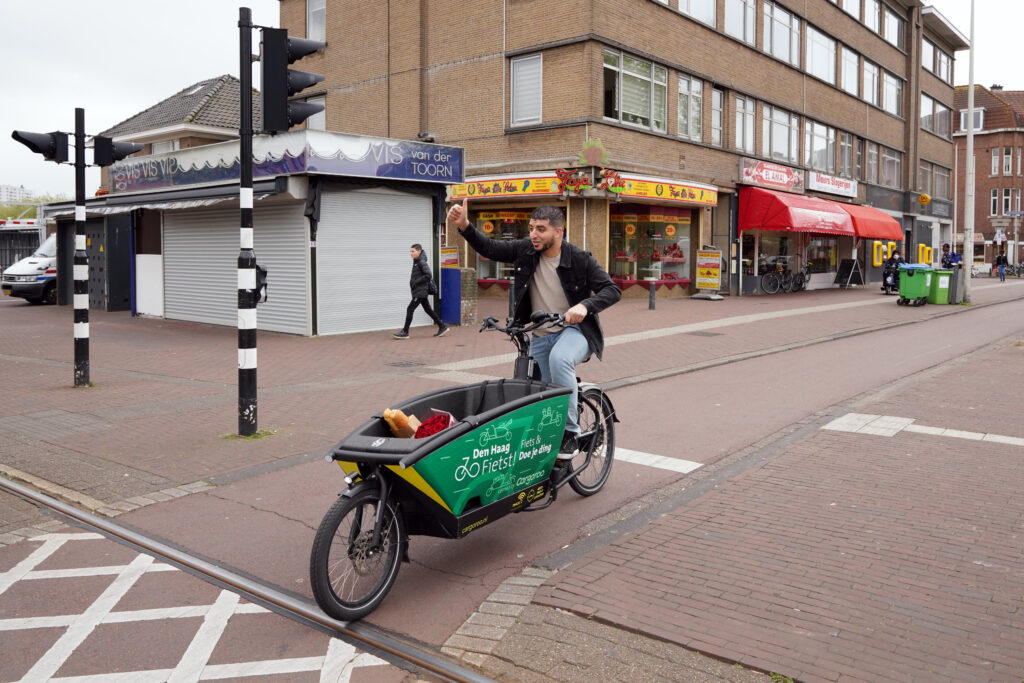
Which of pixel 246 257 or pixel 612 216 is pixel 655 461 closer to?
Answer: pixel 246 257

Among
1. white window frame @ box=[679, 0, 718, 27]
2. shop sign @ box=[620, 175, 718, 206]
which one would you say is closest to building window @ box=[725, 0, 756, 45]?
white window frame @ box=[679, 0, 718, 27]

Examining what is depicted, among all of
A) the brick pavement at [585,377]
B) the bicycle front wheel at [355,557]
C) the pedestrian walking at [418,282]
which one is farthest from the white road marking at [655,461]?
the pedestrian walking at [418,282]

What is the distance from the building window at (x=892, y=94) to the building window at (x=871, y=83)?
3.17 ft

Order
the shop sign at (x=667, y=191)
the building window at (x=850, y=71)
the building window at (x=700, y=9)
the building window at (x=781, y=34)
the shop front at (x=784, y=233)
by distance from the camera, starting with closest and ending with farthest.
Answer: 1. the shop sign at (x=667, y=191)
2. the building window at (x=700, y=9)
3. the shop front at (x=784, y=233)
4. the building window at (x=781, y=34)
5. the building window at (x=850, y=71)

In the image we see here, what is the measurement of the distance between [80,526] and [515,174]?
1985 centimetres

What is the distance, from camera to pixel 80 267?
1014 centimetres

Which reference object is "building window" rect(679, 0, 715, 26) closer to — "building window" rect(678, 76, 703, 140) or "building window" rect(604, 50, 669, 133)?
"building window" rect(678, 76, 703, 140)

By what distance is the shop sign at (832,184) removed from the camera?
111ft

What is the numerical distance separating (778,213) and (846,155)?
37.6 ft

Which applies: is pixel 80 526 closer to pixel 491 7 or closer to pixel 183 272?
pixel 183 272

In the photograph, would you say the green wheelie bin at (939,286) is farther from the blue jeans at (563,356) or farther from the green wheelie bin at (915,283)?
the blue jeans at (563,356)

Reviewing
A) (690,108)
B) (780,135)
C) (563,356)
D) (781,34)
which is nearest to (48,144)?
(563,356)

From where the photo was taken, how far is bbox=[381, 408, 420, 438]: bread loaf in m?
4.33

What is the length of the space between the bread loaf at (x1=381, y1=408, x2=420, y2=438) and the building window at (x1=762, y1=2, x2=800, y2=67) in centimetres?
2950
